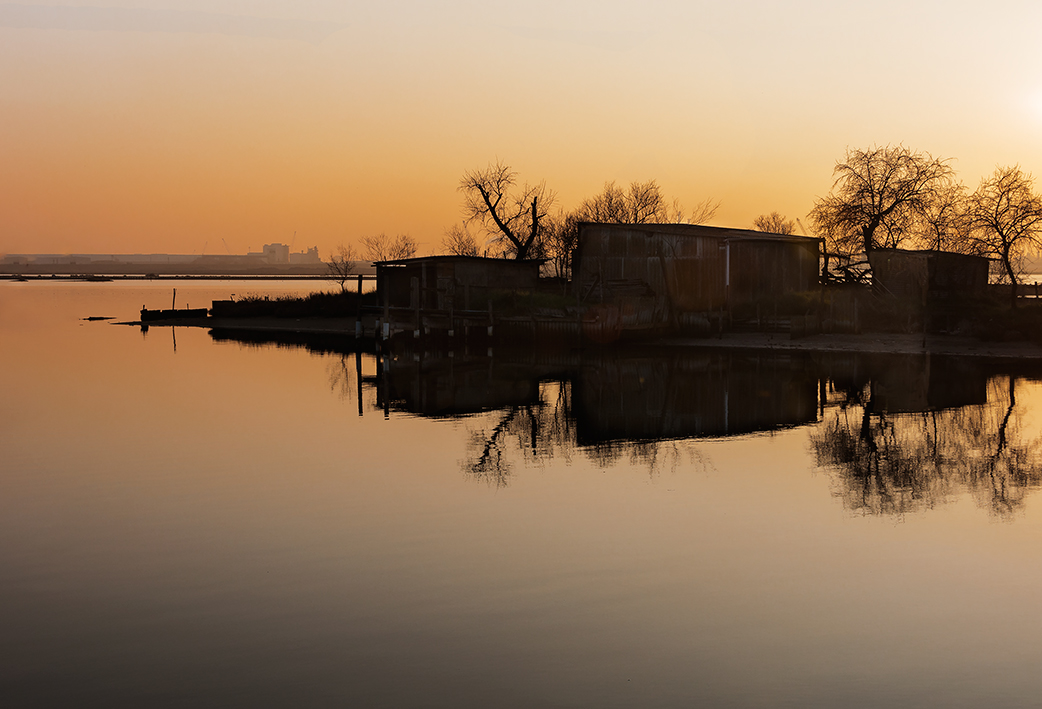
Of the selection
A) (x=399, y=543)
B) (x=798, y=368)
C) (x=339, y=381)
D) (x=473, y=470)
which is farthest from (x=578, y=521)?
(x=798, y=368)

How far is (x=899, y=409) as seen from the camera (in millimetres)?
22938

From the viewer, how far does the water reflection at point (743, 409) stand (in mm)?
15438

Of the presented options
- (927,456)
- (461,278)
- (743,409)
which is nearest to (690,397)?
(743,409)

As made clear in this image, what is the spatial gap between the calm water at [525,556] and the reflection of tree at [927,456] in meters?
0.09

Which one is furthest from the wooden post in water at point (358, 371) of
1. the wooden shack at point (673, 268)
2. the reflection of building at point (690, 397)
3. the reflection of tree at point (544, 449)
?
the wooden shack at point (673, 268)

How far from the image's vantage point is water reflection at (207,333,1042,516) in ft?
50.6

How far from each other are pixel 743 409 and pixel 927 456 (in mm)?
6204

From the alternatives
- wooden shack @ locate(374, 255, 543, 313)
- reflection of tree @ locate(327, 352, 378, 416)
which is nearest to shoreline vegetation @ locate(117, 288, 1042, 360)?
wooden shack @ locate(374, 255, 543, 313)

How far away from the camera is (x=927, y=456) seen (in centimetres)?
1683

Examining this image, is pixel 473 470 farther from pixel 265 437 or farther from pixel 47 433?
pixel 47 433

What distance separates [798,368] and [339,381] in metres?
15.6

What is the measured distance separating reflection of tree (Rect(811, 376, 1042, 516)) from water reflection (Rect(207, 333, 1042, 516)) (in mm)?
35

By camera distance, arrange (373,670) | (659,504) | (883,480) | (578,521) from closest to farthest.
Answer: (373,670), (578,521), (659,504), (883,480)

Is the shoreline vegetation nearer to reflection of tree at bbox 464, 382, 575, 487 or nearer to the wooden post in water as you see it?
the wooden post in water
